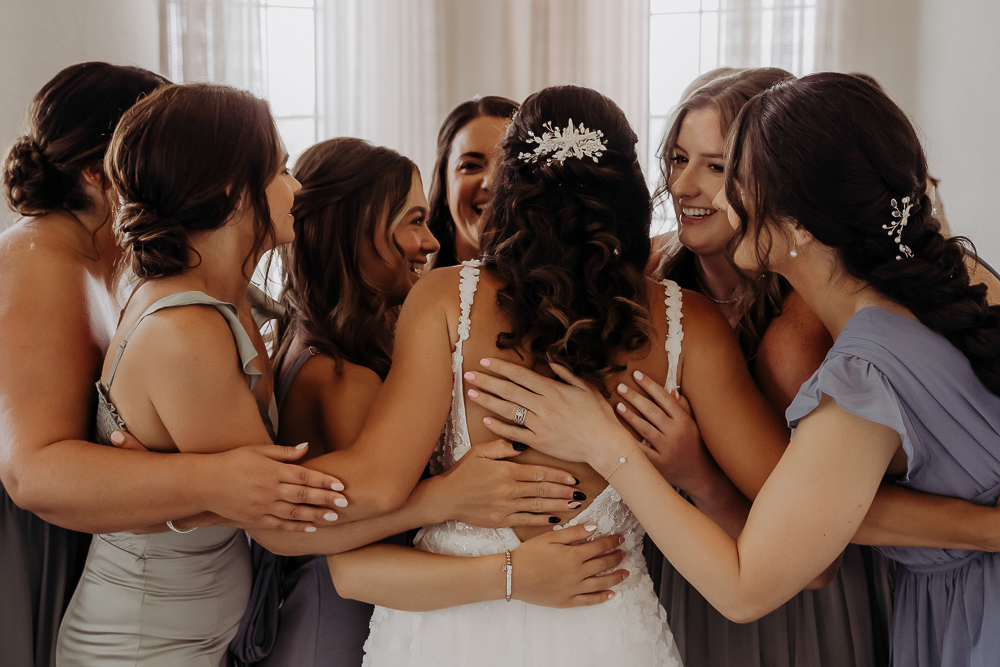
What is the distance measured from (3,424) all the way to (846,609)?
193 centimetres

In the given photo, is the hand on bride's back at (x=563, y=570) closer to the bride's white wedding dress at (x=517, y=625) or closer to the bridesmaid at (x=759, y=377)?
the bride's white wedding dress at (x=517, y=625)

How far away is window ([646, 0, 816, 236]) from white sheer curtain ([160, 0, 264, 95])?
2.58 metres

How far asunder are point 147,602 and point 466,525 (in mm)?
655

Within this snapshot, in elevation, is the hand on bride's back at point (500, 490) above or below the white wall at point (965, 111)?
below

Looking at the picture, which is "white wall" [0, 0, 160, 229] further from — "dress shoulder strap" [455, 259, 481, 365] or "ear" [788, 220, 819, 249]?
"ear" [788, 220, 819, 249]

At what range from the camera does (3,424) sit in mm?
1571

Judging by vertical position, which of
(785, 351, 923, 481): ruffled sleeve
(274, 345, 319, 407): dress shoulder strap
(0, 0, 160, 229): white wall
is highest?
(0, 0, 160, 229): white wall

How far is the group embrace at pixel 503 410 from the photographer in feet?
4.53

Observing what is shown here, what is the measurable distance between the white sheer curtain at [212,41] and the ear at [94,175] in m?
3.32

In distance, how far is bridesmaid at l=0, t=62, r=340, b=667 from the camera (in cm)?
147

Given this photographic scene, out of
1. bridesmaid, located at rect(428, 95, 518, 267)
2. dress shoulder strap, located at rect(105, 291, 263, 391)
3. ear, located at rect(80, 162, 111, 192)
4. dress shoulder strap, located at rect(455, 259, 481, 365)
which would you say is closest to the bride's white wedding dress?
dress shoulder strap, located at rect(455, 259, 481, 365)

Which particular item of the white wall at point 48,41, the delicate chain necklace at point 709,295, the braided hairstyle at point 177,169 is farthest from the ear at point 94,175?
the delicate chain necklace at point 709,295

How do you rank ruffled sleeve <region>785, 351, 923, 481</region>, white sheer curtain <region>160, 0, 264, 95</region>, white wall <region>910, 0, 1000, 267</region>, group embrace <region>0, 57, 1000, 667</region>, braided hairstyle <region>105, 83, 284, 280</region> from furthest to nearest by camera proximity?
white sheer curtain <region>160, 0, 264, 95</region> < white wall <region>910, 0, 1000, 267</region> < braided hairstyle <region>105, 83, 284, 280</region> < group embrace <region>0, 57, 1000, 667</region> < ruffled sleeve <region>785, 351, 923, 481</region>

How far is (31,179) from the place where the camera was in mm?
1790
